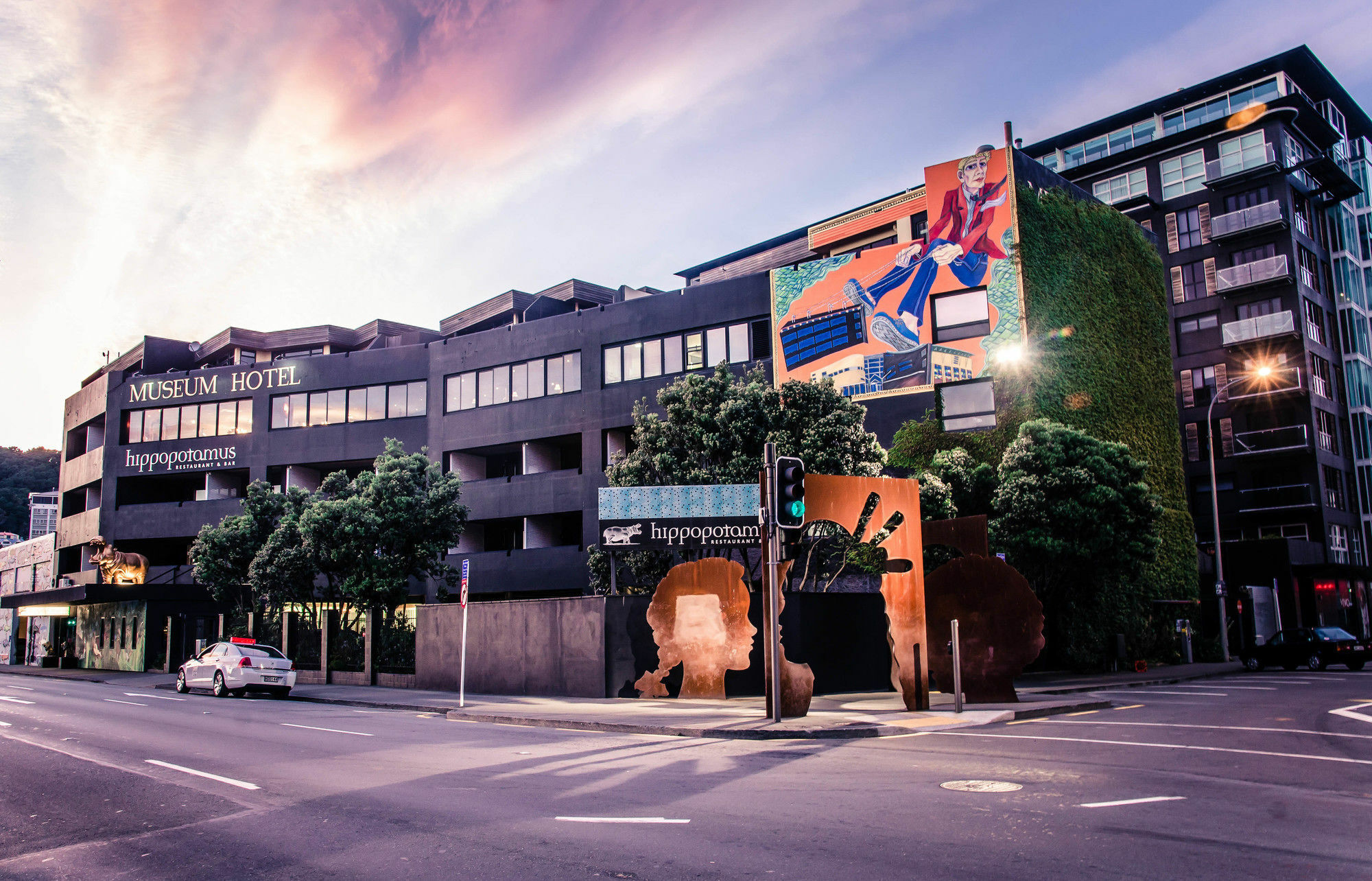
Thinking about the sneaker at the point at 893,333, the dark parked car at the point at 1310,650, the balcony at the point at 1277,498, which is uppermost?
the sneaker at the point at 893,333

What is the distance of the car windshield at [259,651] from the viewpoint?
25.9 meters

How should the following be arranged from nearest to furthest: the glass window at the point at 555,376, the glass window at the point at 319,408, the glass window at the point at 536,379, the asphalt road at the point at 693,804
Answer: the asphalt road at the point at 693,804 < the glass window at the point at 555,376 < the glass window at the point at 536,379 < the glass window at the point at 319,408

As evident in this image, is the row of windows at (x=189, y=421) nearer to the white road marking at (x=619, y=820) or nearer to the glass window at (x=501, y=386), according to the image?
the glass window at (x=501, y=386)

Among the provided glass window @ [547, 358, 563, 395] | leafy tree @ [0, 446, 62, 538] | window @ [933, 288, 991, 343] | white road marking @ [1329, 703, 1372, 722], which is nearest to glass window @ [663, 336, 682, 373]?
glass window @ [547, 358, 563, 395]

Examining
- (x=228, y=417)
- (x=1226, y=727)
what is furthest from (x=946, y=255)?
(x=228, y=417)

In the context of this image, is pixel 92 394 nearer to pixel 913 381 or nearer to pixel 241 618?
pixel 241 618

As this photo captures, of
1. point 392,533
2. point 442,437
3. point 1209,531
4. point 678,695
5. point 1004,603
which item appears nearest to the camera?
point 1004,603

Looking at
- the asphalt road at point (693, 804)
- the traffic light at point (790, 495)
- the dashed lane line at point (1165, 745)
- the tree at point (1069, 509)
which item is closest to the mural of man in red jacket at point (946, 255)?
the tree at point (1069, 509)

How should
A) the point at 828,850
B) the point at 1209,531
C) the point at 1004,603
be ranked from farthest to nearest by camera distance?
the point at 1209,531 → the point at 1004,603 → the point at 828,850

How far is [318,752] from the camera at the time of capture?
12750 millimetres

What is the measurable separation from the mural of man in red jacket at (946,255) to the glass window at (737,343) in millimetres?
5477

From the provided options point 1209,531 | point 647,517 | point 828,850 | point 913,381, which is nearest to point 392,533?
point 647,517

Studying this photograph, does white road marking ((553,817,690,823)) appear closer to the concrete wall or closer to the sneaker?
the concrete wall

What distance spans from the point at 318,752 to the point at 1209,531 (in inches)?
1916
